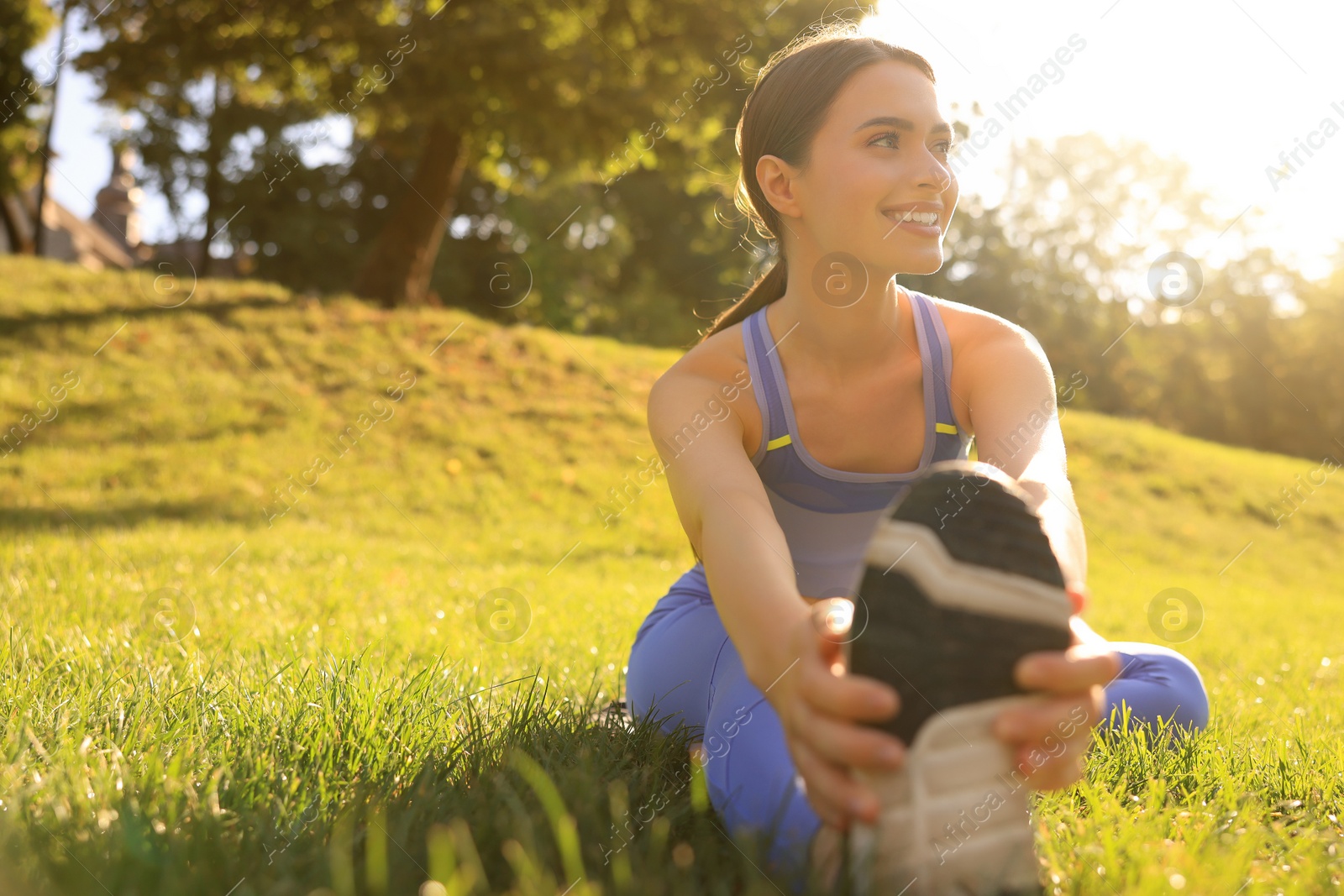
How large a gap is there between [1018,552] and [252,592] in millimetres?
4129

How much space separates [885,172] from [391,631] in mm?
2686

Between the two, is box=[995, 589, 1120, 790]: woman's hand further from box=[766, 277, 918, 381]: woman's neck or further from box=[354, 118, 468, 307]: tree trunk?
box=[354, 118, 468, 307]: tree trunk

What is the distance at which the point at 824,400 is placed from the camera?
257 cm

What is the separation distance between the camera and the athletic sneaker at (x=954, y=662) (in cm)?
133

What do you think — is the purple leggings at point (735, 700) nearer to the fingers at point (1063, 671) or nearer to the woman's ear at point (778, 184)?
the fingers at point (1063, 671)

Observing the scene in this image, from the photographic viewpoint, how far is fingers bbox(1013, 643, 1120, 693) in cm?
130

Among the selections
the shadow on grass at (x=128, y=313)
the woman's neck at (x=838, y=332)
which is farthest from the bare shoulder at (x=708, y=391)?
the shadow on grass at (x=128, y=313)

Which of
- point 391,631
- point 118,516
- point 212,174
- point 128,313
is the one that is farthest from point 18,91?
point 391,631

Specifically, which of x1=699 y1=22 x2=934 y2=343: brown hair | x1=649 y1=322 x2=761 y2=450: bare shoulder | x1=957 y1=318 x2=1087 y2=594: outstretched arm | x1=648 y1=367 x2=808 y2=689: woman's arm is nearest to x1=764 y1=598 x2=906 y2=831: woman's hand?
x1=648 y1=367 x2=808 y2=689: woman's arm

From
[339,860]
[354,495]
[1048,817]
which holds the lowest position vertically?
[354,495]

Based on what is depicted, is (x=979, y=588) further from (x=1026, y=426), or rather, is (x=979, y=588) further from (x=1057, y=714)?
(x=1026, y=426)

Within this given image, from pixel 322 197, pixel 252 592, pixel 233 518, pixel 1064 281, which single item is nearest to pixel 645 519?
pixel 233 518

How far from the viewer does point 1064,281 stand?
40375mm

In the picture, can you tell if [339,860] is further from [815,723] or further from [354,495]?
[354,495]
